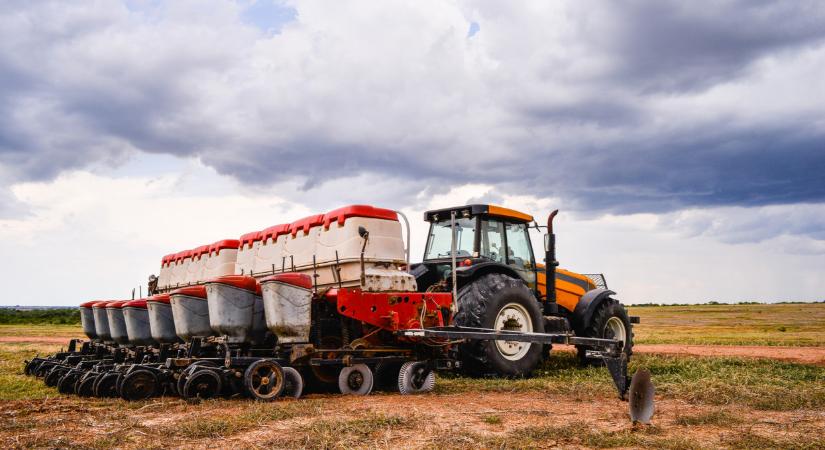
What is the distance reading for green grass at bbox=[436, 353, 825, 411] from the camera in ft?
30.4

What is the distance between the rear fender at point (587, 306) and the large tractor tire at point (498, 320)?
2.02 m

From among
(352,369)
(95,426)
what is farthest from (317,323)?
(95,426)

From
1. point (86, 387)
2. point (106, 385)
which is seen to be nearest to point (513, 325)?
point (106, 385)

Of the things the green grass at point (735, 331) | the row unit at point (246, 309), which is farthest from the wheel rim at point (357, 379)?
the green grass at point (735, 331)

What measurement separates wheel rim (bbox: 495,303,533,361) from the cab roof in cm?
171

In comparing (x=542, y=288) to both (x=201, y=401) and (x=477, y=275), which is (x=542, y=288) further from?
(x=201, y=401)

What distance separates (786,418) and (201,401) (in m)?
6.45

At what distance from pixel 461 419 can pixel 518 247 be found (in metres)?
6.06

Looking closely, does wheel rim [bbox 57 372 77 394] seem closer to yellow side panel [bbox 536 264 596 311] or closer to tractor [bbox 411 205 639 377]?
tractor [bbox 411 205 639 377]

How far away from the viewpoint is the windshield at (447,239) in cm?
1266

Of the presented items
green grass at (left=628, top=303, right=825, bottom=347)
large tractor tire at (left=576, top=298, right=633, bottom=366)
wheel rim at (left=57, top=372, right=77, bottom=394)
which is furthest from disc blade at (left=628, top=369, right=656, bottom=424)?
green grass at (left=628, top=303, right=825, bottom=347)

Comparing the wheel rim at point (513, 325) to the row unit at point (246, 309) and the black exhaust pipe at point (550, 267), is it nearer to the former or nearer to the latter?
the black exhaust pipe at point (550, 267)

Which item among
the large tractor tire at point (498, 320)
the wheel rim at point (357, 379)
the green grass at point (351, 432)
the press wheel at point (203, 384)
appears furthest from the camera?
the large tractor tire at point (498, 320)

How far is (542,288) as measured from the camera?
1389 cm
